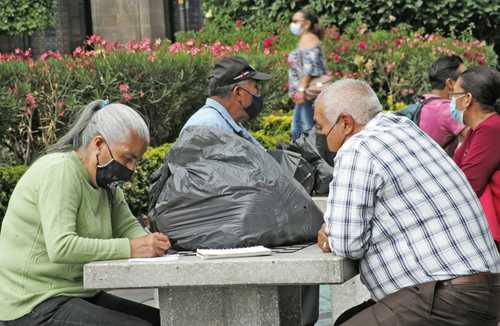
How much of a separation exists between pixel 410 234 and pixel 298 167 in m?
2.26

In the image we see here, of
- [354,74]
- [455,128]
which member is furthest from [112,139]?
[354,74]

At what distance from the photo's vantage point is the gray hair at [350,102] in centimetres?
458

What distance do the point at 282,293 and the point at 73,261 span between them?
1176 millimetres

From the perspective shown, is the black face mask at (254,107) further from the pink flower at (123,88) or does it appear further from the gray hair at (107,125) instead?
the pink flower at (123,88)

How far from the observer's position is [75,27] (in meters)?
29.5

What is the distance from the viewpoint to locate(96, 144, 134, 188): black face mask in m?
4.64

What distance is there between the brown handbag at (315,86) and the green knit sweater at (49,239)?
7179 mm

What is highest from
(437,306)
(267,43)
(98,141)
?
(98,141)

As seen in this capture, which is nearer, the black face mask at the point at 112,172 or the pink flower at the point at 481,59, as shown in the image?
the black face mask at the point at 112,172

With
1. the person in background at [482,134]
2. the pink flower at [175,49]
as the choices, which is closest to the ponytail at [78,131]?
the person in background at [482,134]

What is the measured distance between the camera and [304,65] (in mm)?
11961

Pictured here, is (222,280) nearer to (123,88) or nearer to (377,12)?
(123,88)

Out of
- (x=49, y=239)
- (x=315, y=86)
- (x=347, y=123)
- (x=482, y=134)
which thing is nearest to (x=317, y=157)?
(x=482, y=134)

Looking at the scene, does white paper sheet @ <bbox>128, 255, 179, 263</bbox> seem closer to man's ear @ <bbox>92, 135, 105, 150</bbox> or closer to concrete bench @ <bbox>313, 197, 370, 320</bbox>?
man's ear @ <bbox>92, 135, 105, 150</bbox>
